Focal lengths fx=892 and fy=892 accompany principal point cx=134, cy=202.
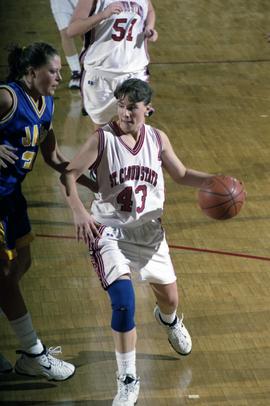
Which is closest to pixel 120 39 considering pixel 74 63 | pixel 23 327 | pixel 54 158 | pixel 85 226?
pixel 54 158

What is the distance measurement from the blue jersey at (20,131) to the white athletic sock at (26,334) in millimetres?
702

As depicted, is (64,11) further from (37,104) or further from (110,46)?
(37,104)

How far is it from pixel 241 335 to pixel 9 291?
1508 mm

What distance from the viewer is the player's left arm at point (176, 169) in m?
4.93

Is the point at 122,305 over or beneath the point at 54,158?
beneath

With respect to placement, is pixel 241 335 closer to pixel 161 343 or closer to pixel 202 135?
pixel 161 343

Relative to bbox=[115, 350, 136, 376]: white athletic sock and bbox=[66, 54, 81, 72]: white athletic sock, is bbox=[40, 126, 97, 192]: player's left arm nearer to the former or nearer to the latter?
bbox=[115, 350, 136, 376]: white athletic sock

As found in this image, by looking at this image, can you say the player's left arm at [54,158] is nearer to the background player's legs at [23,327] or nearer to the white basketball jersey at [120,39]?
the background player's legs at [23,327]

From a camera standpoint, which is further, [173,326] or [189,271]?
[189,271]

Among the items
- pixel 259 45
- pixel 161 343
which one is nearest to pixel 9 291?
pixel 161 343

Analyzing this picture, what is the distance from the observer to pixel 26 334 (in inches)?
191

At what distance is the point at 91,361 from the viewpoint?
5.16 metres

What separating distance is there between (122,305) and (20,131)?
3.43 feet

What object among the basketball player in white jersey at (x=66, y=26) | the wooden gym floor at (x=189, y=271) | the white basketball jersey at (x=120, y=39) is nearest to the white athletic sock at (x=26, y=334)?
the wooden gym floor at (x=189, y=271)
